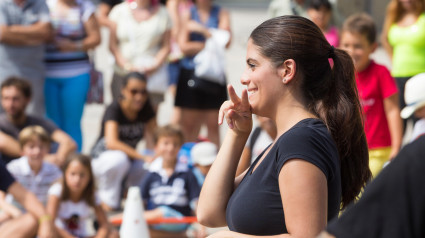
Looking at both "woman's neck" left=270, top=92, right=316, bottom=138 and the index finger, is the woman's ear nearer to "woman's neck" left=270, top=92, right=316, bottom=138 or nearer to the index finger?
"woman's neck" left=270, top=92, right=316, bottom=138

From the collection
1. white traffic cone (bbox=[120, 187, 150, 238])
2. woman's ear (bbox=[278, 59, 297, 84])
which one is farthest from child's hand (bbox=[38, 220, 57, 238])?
woman's ear (bbox=[278, 59, 297, 84])

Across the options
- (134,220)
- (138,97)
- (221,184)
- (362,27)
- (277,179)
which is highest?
(277,179)

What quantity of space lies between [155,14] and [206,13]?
0.46m

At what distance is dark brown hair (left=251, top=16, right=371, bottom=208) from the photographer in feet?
8.61

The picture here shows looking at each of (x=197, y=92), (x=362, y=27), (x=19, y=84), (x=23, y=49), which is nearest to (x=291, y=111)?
(x=362, y=27)

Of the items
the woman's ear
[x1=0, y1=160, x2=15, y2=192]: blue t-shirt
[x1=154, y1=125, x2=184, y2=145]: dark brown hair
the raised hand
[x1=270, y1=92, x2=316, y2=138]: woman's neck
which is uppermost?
the woman's ear

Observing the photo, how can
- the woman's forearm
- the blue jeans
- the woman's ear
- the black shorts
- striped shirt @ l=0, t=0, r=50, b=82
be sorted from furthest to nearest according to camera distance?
the black shorts, the blue jeans, striped shirt @ l=0, t=0, r=50, b=82, the woman's forearm, the woman's ear

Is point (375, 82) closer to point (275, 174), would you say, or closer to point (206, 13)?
point (206, 13)

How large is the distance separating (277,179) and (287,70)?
36 centimetres

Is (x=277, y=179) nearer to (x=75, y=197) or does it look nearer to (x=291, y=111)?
(x=291, y=111)

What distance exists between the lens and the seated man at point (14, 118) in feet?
19.7

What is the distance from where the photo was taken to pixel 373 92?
588cm

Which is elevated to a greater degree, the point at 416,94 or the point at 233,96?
the point at 233,96

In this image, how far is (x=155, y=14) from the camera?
288 inches
